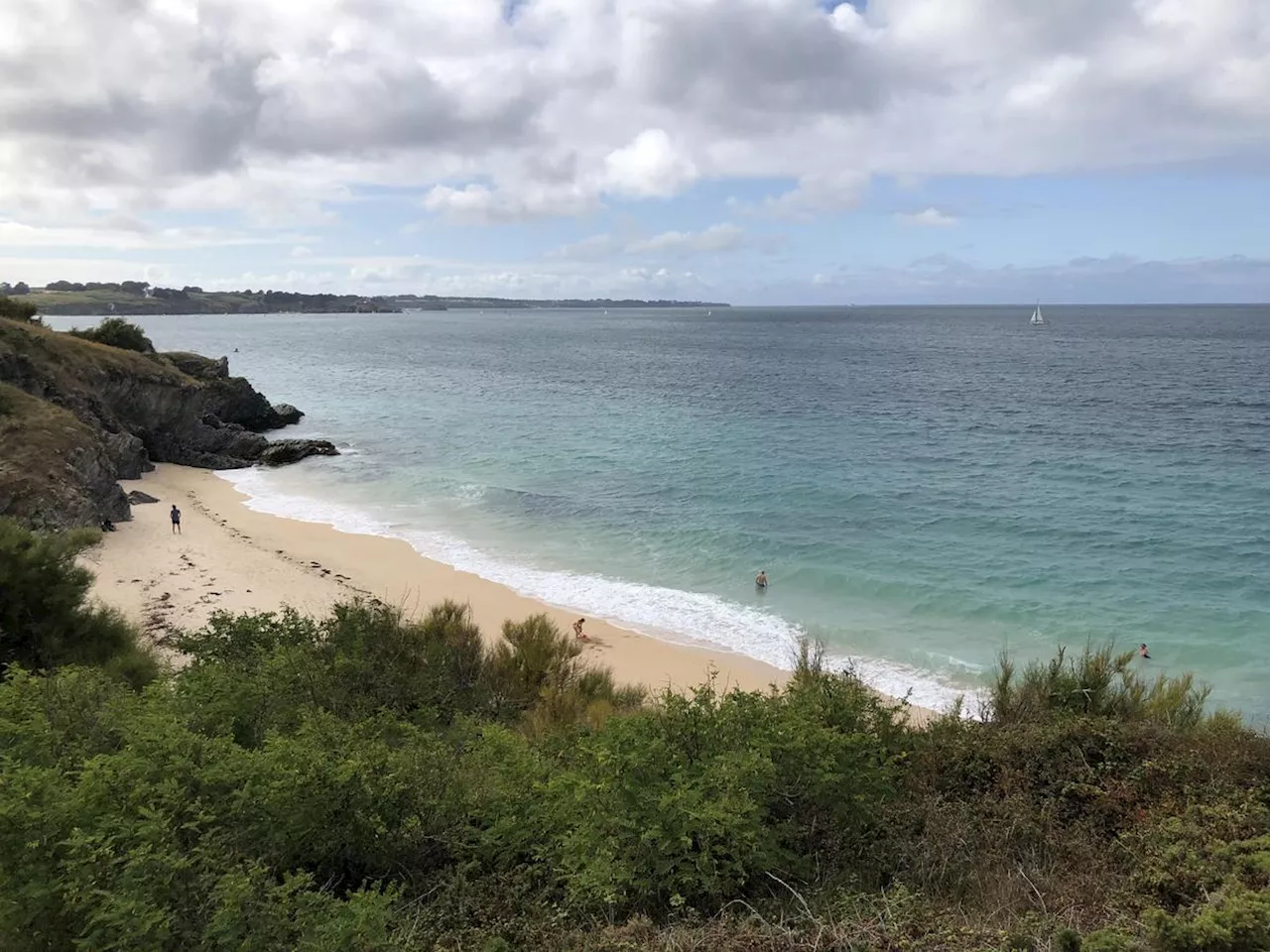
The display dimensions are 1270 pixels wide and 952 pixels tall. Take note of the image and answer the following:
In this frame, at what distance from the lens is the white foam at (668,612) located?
15773 mm

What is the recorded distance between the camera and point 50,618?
10.2 metres

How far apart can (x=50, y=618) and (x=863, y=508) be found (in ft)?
77.5

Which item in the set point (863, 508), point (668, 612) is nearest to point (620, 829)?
point (668, 612)

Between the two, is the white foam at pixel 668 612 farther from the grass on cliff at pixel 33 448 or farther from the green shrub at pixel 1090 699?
the grass on cliff at pixel 33 448

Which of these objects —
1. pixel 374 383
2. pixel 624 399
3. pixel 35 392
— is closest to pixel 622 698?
pixel 35 392

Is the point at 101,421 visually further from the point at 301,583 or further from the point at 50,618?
the point at 50,618

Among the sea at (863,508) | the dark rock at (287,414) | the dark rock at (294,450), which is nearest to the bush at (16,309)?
the dark rock at (294,450)

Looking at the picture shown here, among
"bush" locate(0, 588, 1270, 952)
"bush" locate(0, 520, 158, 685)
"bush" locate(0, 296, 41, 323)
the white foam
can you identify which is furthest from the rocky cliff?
"bush" locate(0, 588, 1270, 952)

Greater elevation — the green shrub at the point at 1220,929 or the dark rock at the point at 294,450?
the green shrub at the point at 1220,929

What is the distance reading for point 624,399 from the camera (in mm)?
58062

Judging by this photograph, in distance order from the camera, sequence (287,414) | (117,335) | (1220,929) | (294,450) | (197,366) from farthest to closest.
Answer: (287,414)
(197,366)
(117,335)
(294,450)
(1220,929)

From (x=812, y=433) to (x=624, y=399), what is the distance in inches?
765

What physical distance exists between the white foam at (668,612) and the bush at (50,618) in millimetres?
10393

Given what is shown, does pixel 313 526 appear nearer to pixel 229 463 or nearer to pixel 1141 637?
pixel 229 463
